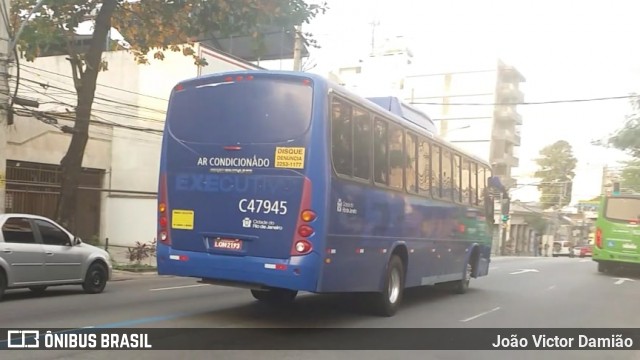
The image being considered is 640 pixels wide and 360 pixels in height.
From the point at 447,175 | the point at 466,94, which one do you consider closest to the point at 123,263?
the point at 447,175

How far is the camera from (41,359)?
5.89m

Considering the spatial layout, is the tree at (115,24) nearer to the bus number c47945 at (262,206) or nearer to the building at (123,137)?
the building at (123,137)

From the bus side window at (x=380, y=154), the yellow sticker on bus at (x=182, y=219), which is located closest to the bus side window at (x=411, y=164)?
the bus side window at (x=380, y=154)

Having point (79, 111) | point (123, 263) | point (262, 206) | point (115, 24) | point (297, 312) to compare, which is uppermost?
point (115, 24)

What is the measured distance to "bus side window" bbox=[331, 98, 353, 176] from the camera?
782 centimetres

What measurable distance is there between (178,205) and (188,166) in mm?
572

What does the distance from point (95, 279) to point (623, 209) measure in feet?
61.2

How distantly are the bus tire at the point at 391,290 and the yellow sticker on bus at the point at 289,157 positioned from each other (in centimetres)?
272

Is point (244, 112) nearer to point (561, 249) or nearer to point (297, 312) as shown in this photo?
point (297, 312)

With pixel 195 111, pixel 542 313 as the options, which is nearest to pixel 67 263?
pixel 195 111

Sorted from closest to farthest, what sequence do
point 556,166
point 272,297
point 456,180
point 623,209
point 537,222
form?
point 272,297 < point 456,180 < point 623,209 < point 537,222 < point 556,166

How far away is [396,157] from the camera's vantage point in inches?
375

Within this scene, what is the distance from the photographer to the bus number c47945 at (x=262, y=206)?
25.0 feet

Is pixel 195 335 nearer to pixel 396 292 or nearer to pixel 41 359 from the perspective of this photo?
pixel 41 359
